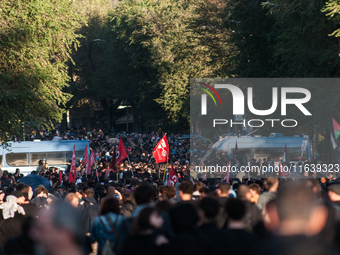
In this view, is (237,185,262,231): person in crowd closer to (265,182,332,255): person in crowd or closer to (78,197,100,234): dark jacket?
(265,182,332,255): person in crowd

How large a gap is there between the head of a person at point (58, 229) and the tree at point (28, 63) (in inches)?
450

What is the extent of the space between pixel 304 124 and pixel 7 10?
14.1 metres

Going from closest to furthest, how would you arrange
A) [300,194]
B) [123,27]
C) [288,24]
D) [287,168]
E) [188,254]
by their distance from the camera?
[300,194], [188,254], [287,168], [288,24], [123,27]

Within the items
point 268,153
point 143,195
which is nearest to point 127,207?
point 143,195

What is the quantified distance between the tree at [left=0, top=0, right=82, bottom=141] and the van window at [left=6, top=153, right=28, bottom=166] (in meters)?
12.6

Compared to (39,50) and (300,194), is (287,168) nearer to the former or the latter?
(39,50)

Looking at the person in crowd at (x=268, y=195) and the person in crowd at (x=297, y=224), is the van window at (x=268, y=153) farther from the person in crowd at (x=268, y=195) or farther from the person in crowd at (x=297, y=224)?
the person in crowd at (x=297, y=224)

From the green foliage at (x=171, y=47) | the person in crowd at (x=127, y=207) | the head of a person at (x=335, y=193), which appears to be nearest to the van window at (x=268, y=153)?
the green foliage at (x=171, y=47)

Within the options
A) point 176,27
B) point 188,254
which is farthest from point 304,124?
point 188,254

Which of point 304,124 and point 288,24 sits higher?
point 288,24

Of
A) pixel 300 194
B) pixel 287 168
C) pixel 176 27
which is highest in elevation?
pixel 176 27

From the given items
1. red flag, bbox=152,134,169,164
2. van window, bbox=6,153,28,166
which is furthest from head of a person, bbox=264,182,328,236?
van window, bbox=6,153,28,166

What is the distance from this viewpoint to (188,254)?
369 cm

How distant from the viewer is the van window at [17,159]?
28141 mm
